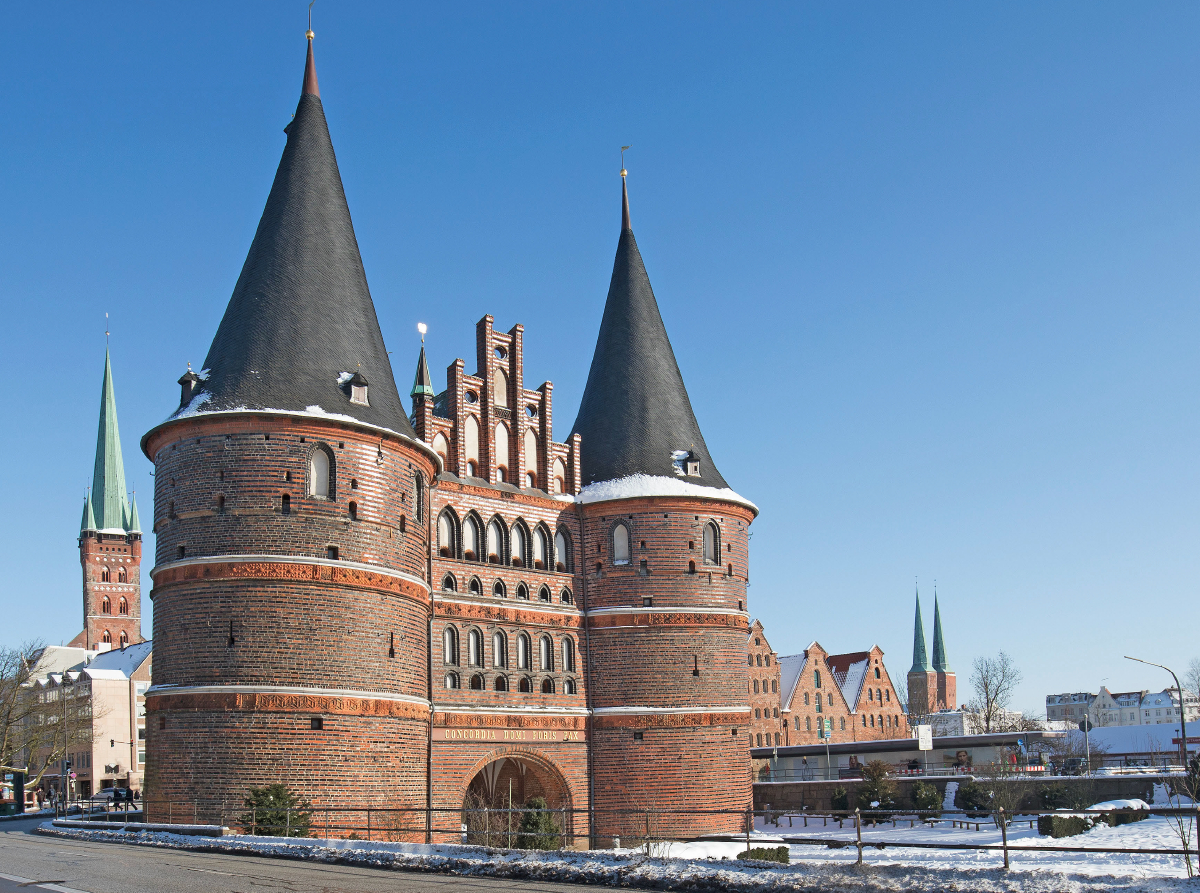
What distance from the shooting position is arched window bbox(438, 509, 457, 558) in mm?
33406

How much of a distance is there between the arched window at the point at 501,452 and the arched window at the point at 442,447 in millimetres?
1560

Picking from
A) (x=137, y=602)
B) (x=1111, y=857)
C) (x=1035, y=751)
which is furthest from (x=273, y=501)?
(x=137, y=602)

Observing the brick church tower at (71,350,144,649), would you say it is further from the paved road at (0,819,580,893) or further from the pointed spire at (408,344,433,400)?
the paved road at (0,819,580,893)

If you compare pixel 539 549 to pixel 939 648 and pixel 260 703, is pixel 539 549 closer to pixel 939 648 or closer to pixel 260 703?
pixel 260 703

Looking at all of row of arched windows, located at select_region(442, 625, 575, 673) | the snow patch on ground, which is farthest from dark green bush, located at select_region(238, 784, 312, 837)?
row of arched windows, located at select_region(442, 625, 575, 673)

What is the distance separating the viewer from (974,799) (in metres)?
41.2

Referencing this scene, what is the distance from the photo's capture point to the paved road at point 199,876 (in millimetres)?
14500

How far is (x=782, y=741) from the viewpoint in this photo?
77.8 m

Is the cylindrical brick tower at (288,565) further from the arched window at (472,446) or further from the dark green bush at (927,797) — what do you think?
the dark green bush at (927,797)

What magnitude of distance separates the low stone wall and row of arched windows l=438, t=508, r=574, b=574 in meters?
10.5

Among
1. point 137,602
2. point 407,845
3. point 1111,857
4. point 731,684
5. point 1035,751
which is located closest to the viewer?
point 407,845

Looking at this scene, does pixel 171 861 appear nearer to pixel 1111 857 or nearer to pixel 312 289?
pixel 312 289

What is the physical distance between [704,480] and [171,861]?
71.4 feet

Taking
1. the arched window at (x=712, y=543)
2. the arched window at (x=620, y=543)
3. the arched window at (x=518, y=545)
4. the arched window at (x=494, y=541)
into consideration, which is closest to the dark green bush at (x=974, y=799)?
the arched window at (x=712, y=543)
